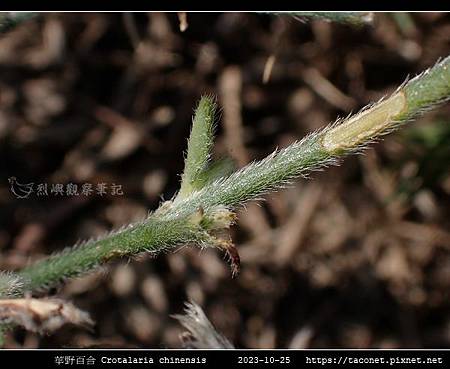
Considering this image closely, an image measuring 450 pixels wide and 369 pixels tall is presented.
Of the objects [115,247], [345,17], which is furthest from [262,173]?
[345,17]

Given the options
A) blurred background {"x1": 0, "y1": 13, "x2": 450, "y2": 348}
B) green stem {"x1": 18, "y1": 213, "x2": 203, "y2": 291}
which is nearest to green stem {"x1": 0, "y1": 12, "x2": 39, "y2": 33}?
green stem {"x1": 18, "y1": 213, "x2": 203, "y2": 291}

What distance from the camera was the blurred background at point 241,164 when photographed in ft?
7.41

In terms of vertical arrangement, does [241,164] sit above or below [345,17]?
above

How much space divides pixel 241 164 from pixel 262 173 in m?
1.23

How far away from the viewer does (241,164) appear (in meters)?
2.28

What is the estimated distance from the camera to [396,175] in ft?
7.60

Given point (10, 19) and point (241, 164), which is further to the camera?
point (241, 164)

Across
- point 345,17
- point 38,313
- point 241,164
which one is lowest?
point 38,313

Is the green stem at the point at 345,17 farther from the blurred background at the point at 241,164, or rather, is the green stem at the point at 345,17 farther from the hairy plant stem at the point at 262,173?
the blurred background at the point at 241,164

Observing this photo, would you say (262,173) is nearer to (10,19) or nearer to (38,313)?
(38,313)

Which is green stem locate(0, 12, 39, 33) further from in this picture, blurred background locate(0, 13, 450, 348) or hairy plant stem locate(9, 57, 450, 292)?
blurred background locate(0, 13, 450, 348)

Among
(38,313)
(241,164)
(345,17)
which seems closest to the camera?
(38,313)
